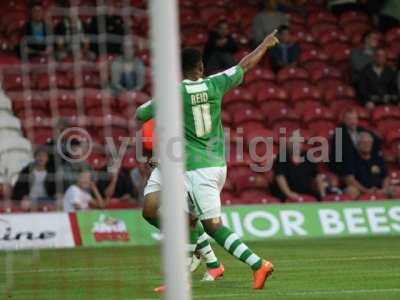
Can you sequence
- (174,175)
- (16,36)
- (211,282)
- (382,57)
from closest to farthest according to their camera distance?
(174,175), (211,282), (16,36), (382,57)

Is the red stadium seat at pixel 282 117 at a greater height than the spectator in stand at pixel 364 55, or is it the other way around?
the spectator in stand at pixel 364 55

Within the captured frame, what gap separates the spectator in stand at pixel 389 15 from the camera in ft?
75.6

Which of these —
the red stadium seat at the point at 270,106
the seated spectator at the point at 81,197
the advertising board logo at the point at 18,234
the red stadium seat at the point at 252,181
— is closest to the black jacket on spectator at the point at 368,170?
the red stadium seat at the point at 252,181

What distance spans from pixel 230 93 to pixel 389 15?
4.97m

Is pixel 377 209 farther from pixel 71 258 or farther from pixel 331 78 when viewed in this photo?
pixel 71 258

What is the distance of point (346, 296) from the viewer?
9.05 metres

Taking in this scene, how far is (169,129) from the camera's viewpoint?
5.85 meters

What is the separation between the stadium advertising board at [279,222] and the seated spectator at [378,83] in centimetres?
304

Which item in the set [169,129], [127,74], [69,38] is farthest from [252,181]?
[169,129]

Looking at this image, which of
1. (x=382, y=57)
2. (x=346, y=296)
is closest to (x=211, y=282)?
(x=346, y=296)

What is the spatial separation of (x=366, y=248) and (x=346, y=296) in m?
5.93

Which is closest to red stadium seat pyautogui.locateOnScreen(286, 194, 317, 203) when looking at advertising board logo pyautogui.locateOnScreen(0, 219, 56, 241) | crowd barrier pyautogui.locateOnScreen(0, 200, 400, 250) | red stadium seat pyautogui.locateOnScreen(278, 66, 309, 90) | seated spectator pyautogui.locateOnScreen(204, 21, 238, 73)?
crowd barrier pyautogui.locateOnScreen(0, 200, 400, 250)

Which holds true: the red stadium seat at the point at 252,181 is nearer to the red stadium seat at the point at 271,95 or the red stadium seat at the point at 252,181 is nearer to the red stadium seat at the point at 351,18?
the red stadium seat at the point at 271,95

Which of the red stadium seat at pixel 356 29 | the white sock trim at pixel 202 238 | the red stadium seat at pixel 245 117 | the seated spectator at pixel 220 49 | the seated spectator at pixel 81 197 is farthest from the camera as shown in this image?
the red stadium seat at pixel 356 29
